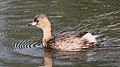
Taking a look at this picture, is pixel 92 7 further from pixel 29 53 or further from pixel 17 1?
pixel 29 53

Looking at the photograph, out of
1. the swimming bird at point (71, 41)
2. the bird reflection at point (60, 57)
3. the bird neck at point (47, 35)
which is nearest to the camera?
the bird reflection at point (60, 57)

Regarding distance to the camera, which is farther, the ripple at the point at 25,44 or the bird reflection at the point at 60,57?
the ripple at the point at 25,44

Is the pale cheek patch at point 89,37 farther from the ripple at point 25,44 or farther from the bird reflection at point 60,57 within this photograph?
the ripple at point 25,44

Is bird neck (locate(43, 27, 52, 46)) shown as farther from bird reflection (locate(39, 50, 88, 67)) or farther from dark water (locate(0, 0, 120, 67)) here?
bird reflection (locate(39, 50, 88, 67))

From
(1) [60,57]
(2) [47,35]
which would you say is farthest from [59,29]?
(1) [60,57]

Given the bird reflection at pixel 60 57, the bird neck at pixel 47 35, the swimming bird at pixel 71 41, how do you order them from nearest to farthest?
the bird reflection at pixel 60 57
the swimming bird at pixel 71 41
the bird neck at pixel 47 35

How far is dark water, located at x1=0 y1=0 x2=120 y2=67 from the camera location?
531 inches

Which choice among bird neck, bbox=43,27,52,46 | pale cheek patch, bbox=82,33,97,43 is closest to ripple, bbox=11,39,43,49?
bird neck, bbox=43,27,52,46

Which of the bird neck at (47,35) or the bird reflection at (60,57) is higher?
the bird neck at (47,35)

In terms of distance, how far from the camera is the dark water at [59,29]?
44.3 feet

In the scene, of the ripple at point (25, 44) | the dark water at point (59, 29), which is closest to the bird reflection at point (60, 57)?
the dark water at point (59, 29)

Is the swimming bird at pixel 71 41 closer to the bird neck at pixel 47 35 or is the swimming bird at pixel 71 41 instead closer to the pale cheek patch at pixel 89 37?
the pale cheek patch at pixel 89 37

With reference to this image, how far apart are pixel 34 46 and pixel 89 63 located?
2.12 meters

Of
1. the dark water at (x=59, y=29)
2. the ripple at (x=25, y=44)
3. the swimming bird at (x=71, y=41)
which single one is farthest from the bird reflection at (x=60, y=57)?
the ripple at (x=25, y=44)
